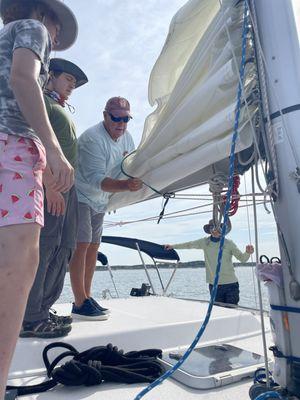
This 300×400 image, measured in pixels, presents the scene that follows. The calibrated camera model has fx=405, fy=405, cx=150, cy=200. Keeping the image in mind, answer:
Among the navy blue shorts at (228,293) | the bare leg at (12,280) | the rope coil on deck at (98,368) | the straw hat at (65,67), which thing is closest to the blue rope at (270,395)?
the rope coil on deck at (98,368)

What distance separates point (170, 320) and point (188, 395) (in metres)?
0.86

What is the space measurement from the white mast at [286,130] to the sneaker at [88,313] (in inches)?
51.1

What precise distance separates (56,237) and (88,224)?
1.59 ft

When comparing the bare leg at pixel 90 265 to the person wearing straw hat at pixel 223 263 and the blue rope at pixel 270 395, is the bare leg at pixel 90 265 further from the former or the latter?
the person wearing straw hat at pixel 223 263

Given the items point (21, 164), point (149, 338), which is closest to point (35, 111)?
point (21, 164)

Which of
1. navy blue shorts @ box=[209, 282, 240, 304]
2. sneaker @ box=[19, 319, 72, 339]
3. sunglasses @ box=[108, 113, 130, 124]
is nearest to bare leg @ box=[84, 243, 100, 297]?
sneaker @ box=[19, 319, 72, 339]

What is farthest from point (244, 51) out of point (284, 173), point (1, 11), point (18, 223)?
point (18, 223)

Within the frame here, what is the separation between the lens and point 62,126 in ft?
7.07

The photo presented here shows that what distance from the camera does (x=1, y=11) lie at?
1495 mm

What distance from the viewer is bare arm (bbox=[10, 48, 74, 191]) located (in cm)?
119

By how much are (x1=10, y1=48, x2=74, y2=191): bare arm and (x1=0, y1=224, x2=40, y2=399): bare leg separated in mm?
177

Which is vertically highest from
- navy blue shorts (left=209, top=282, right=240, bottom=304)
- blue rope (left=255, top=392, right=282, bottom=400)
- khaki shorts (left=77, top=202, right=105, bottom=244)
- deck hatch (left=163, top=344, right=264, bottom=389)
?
khaki shorts (left=77, top=202, right=105, bottom=244)

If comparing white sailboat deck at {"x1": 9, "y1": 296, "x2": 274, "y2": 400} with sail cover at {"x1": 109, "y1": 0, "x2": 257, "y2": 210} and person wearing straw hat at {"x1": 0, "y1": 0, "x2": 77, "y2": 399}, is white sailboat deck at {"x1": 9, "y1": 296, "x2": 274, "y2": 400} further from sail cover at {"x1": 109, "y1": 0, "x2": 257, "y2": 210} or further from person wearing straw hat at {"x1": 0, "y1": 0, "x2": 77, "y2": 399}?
sail cover at {"x1": 109, "y1": 0, "x2": 257, "y2": 210}

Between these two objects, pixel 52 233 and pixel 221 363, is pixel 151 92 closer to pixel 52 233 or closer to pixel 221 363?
pixel 52 233
